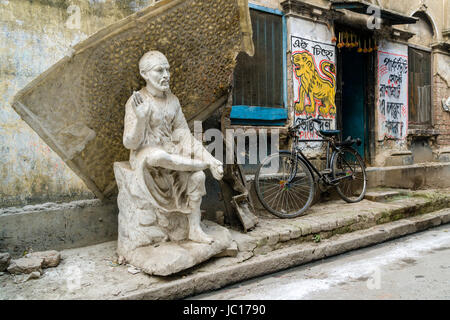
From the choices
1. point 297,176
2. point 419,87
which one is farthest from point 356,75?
point 297,176

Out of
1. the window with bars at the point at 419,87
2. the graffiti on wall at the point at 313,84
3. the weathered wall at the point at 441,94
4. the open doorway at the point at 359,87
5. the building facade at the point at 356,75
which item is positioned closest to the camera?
the building facade at the point at 356,75

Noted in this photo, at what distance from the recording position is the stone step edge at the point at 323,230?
152 inches

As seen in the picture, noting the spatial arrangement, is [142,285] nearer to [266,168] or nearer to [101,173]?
[101,173]

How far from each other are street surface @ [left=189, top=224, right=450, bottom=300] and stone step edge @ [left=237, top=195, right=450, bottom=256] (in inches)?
12.8

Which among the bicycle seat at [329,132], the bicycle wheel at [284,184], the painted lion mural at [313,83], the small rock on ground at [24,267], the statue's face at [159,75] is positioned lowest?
the small rock on ground at [24,267]

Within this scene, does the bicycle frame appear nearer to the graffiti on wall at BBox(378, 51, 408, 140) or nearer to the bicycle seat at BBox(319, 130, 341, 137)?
the bicycle seat at BBox(319, 130, 341, 137)

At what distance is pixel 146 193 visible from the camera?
325 cm

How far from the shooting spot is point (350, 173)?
595 cm

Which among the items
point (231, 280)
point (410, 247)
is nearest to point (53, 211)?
point (231, 280)

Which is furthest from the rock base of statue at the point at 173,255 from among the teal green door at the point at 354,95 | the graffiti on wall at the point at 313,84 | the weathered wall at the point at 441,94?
the weathered wall at the point at 441,94

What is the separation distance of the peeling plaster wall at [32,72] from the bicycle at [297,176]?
2.57 metres

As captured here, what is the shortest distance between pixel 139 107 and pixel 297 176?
9.49 ft

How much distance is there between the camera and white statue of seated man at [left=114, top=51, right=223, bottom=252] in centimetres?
325

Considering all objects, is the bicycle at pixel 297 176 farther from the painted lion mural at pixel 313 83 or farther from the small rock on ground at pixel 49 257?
the small rock on ground at pixel 49 257
